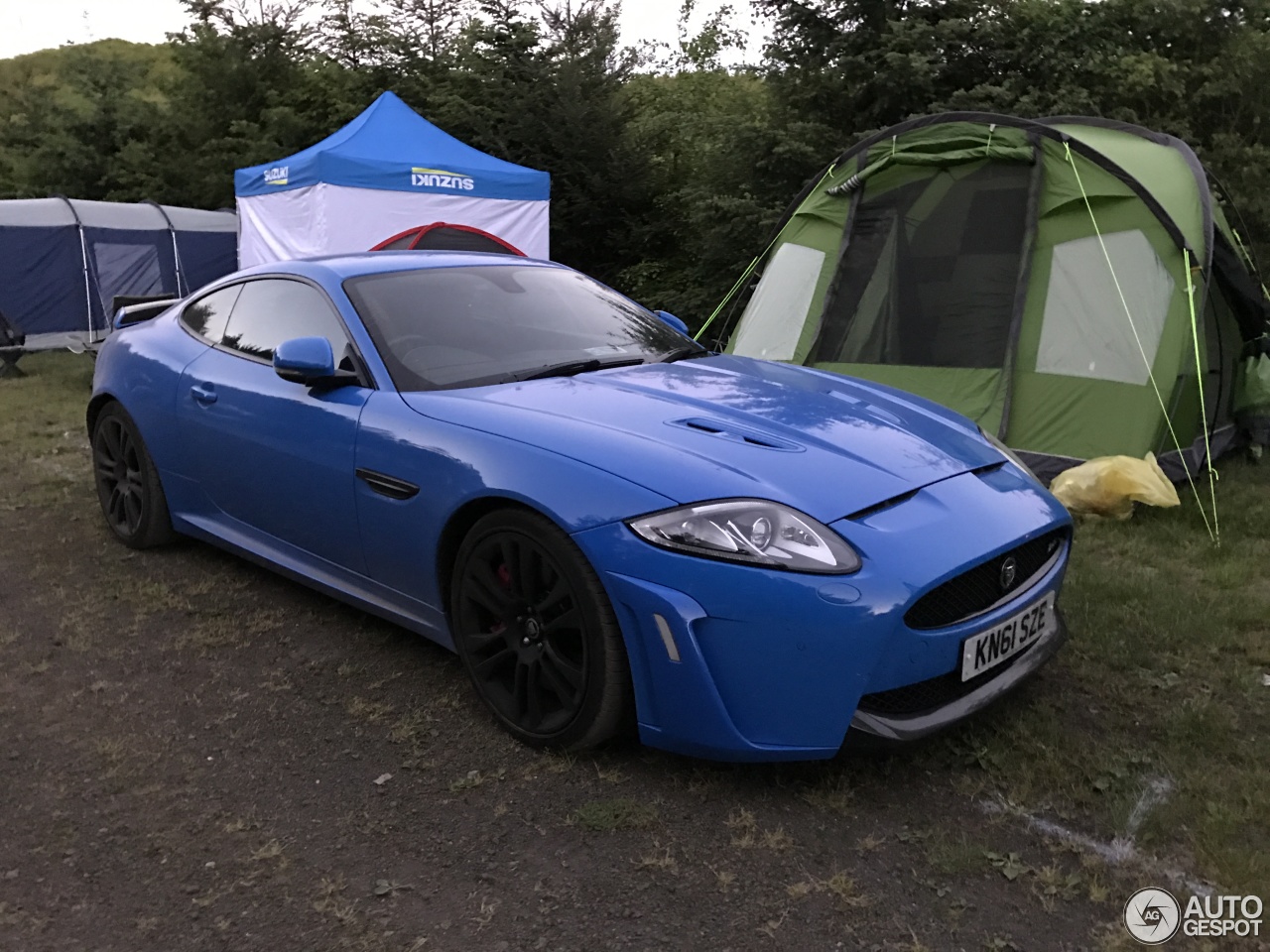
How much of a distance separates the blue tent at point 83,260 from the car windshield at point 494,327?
10.5 metres

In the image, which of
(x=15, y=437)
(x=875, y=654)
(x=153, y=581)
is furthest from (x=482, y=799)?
(x=15, y=437)

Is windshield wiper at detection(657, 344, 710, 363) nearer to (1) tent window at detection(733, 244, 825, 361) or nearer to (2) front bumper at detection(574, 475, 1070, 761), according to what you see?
(2) front bumper at detection(574, 475, 1070, 761)

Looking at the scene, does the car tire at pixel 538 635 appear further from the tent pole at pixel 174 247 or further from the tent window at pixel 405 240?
the tent pole at pixel 174 247

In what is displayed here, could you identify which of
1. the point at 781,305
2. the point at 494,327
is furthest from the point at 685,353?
the point at 781,305

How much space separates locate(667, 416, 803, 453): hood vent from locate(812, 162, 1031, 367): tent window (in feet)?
12.0

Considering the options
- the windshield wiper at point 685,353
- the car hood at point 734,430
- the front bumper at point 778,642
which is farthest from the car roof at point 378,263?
the front bumper at point 778,642

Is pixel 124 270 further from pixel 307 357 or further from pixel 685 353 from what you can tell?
pixel 685 353

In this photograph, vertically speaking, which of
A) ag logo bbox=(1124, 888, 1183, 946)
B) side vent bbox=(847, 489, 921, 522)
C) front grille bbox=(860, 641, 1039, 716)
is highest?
side vent bbox=(847, 489, 921, 522)

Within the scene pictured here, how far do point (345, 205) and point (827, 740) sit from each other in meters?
9.82

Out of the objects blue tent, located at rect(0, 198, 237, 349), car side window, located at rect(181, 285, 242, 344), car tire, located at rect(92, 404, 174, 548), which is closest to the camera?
car side window, located at rect(181, 285, 242, 344)

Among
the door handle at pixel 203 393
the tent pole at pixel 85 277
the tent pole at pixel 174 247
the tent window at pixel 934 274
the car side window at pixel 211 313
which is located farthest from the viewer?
the tent pole at pixel 174 247

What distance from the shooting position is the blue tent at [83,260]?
512 inches

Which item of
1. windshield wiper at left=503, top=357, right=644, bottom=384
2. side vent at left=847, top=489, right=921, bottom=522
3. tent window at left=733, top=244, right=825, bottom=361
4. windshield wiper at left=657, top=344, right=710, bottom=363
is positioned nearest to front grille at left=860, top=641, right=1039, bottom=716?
side vent at left=847, top=489, right=921, bottom=522

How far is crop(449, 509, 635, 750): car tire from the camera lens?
2.60m
